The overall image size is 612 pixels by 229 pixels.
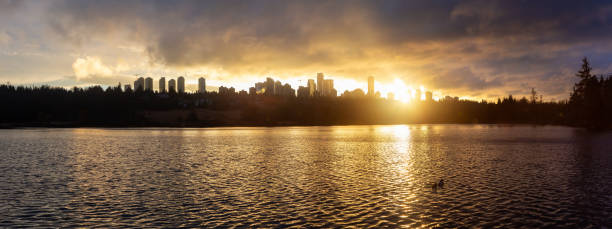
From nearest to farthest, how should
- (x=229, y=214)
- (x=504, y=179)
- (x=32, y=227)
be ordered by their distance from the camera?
(x=32, y=227) < (x=229, y=214) < (x=504, y=179)

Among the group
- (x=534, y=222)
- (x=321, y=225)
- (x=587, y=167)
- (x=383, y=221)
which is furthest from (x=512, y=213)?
(x=587, y=167)

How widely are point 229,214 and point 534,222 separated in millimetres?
20616

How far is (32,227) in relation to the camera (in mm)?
24406

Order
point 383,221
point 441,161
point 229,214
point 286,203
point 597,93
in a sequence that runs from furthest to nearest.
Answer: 1. point 597,93
2. point 441,161
3. point 286,203
4. point 229,214
5. point 383,221

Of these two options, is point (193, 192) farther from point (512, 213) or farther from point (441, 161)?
point (441, 161)

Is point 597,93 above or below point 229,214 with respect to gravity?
above

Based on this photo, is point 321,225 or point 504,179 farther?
point 504,179

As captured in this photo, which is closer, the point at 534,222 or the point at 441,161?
the point at 534,222

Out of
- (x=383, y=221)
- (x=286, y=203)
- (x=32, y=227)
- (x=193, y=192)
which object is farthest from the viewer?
(x=193, y=192)

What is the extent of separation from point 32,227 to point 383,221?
22.4 meters

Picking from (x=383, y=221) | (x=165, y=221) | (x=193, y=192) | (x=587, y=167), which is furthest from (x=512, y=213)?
(x=587, y=167)

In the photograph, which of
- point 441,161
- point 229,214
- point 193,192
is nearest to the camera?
point 229,214

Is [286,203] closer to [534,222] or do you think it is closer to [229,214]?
[229,214]

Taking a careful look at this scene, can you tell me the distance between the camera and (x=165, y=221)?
25.9m
